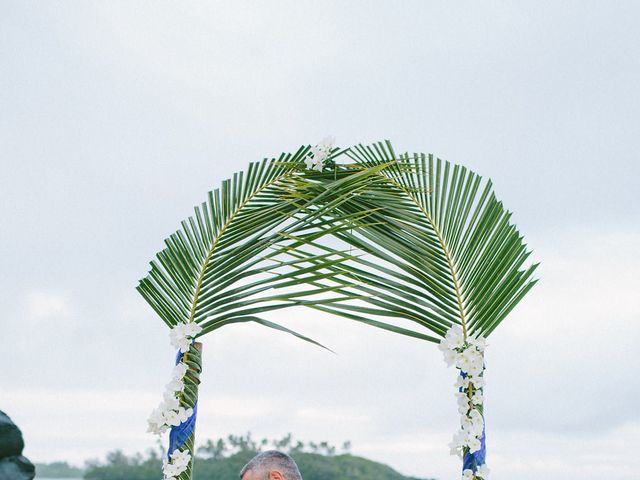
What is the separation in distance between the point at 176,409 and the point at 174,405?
42 mm

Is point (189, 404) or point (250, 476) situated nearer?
point (250, 476)

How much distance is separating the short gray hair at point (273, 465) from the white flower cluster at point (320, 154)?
2.18 m

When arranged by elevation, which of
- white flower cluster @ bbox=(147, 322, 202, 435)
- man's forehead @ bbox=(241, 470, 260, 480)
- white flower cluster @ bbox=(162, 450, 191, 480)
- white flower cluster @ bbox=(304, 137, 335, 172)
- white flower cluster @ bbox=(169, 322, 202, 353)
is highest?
white flower cluster @ bbox=(304, 137, 335, 172)

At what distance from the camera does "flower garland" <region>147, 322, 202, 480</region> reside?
512 centimetres

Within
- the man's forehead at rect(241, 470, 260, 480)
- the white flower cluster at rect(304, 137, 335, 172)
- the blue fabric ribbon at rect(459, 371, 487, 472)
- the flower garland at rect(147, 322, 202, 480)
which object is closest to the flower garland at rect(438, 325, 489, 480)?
the blue fabric ribbon at rect(459, 371, 487, 472)

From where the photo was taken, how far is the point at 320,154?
5.77 m

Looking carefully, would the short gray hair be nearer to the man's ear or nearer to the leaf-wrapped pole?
the man's ear

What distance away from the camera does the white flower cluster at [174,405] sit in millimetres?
5188

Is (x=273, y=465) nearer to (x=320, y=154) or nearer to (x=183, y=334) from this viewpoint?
(x=183, y=334)

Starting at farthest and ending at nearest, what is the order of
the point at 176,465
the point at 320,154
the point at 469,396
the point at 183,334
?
1. the point at 320,154
2. the point at 183,334
3. the point at 176,465
4. the point at 469,396

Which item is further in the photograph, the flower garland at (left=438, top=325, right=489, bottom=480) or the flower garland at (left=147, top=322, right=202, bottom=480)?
the flower garland at (left=147, top=322, right=202, bottom=480)

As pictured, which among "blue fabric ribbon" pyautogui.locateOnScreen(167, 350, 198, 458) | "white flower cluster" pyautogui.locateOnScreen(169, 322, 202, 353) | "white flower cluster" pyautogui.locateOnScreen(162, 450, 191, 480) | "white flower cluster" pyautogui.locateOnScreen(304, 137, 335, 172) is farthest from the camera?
"white flower cluster" pyautogui.locateOnScreen(304, 137, 335, 172)

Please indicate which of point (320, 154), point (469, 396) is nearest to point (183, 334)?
point (320, 154)

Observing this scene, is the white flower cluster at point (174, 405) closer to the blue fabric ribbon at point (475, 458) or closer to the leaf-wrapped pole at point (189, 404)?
the leaf-wrapped pole at point (189, 404)
